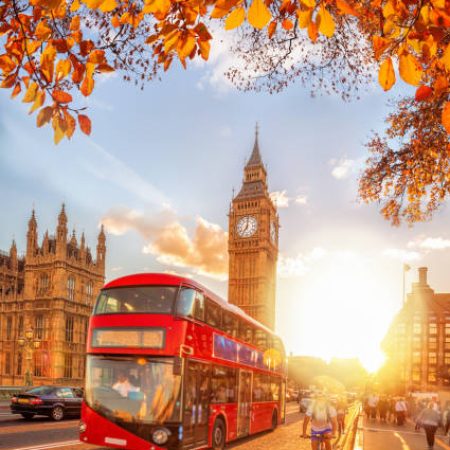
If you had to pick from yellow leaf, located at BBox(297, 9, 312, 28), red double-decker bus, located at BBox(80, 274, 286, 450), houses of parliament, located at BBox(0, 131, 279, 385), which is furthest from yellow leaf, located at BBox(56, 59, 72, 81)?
houses of parliament, located at BBox(0, 131, 279, 385)

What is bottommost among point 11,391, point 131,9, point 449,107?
point 11,391

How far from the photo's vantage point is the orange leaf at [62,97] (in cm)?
515

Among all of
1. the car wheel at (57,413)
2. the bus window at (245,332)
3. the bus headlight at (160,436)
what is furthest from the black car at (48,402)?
the bus headlight at (160,436)

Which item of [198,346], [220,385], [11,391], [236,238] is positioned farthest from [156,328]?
[236,238]

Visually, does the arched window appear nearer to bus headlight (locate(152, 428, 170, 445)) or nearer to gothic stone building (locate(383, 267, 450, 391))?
bus headlight (locate(152, 428, 170, 445))

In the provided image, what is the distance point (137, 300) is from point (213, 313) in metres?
2.48

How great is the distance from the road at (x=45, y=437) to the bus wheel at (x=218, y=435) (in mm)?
1781

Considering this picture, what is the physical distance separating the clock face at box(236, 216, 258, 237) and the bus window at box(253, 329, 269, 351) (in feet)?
294

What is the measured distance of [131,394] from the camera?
12.8 m

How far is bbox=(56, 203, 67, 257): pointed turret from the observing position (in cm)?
6544

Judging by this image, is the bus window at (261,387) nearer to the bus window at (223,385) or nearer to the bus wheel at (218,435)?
the bus window at (223,385)

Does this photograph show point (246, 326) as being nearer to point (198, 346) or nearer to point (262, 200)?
point (198, 346)

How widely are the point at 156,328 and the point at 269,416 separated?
11.1 metres

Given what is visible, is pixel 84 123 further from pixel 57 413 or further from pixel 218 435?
pixel 57 413
